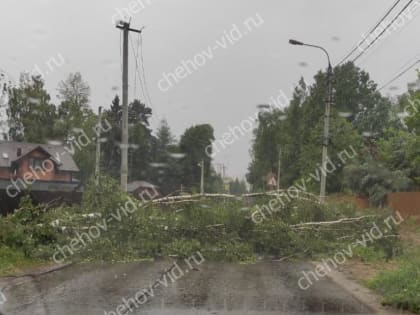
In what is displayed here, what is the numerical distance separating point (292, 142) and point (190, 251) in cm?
4181

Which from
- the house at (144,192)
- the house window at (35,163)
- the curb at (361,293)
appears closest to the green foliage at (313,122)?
the house at (144,192)

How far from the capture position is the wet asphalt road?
24.8 feet

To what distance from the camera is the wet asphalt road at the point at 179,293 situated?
7566 millimetres

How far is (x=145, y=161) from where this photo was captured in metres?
50.9

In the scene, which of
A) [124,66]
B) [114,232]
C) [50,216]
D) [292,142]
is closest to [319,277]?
[114,232]

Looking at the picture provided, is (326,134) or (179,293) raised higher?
(326,134)

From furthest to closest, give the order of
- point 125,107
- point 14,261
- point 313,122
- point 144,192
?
1. point 313,122
2. point 144,192
3. point 125,107
4. point 14,261

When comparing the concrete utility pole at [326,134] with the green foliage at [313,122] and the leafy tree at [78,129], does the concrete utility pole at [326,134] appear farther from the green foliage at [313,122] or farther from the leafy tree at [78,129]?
the leafy tree at [78,129]

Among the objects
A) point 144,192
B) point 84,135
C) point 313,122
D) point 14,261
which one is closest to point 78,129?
point 84,135

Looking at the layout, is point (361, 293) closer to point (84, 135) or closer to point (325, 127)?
point (325, 127)

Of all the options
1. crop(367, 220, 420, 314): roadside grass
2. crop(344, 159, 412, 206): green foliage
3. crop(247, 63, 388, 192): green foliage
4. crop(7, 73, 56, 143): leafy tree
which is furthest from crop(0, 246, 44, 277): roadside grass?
crop(7, 73, 56, 143): leafy tree

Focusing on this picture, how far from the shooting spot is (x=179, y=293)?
8805mm

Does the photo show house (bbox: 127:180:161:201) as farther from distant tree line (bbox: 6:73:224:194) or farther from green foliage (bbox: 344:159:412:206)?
green foliage (bbox: 344:159:412:206)

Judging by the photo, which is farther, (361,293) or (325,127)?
(325,127)
